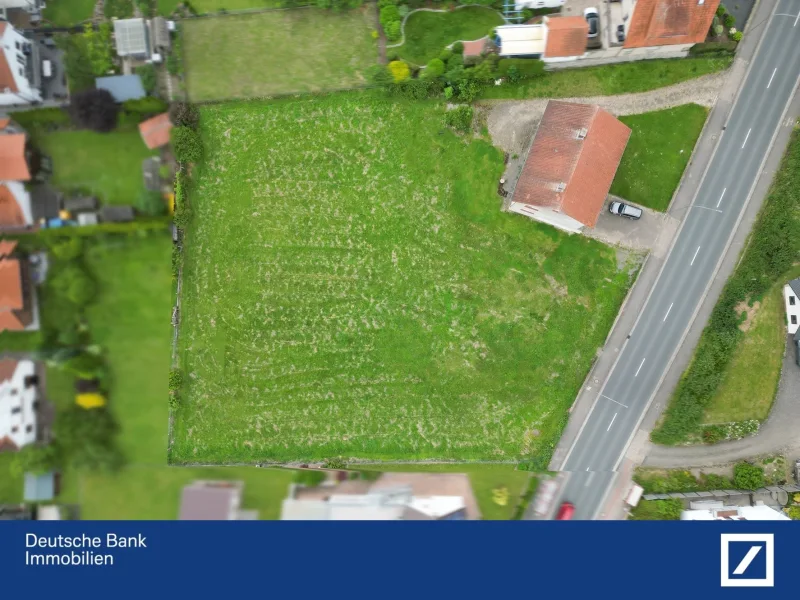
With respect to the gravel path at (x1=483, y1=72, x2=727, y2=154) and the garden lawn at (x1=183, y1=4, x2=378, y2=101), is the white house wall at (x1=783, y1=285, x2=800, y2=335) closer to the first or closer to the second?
the gravel path at (x1=483, y1=72, x2=727, y2=154)

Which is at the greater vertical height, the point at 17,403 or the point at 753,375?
the point at 753,375

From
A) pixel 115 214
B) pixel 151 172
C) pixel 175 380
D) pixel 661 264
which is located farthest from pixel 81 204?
pixel 661 264

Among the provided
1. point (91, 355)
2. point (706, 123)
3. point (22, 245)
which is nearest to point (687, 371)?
point (706, 123)

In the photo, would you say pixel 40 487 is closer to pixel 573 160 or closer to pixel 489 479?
pixel 489 479

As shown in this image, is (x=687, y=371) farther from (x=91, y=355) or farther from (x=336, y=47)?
(x=91, y=355)

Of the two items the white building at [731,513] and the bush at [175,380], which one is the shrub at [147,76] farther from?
the white building at [731,513]
